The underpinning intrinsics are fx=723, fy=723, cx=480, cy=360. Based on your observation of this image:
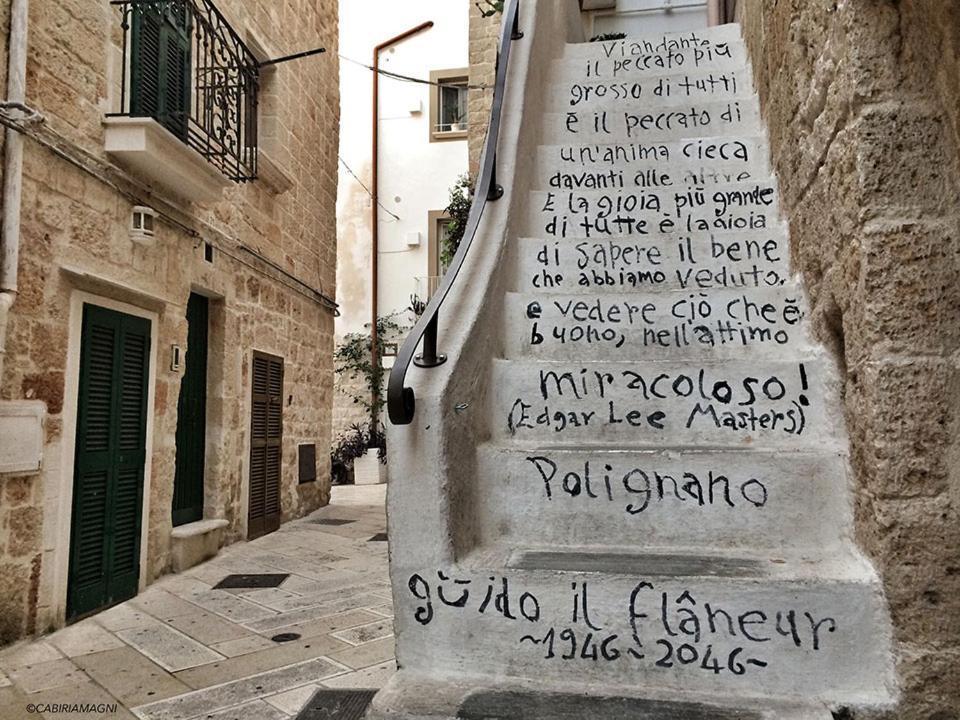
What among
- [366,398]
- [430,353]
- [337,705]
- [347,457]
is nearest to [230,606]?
[337,705]

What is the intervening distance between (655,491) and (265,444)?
17.3 ft

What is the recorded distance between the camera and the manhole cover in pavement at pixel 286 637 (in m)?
3.45

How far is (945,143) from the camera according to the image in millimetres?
1627

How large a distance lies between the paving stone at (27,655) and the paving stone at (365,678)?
1439 mm

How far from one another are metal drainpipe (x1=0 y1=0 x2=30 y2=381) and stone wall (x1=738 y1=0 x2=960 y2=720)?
3.53m

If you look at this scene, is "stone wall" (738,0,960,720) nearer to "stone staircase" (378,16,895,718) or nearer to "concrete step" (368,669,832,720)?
Result: "stone staircase" (378,16,895,718)

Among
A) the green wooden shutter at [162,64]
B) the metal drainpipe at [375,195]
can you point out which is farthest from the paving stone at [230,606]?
the metal drainpipe at [375,195]

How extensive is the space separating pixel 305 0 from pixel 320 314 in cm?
342

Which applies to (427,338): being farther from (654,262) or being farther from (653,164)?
(653,164)

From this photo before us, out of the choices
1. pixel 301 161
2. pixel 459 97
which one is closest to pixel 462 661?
pixel 301 161

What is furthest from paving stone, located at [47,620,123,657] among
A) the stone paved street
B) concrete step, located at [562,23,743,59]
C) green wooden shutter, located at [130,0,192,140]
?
concrete step, located at [562,23,743,59]

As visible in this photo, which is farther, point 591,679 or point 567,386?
point 567,386

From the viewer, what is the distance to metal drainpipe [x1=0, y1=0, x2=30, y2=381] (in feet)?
11.2

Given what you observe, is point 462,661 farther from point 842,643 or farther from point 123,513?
point 123,513
